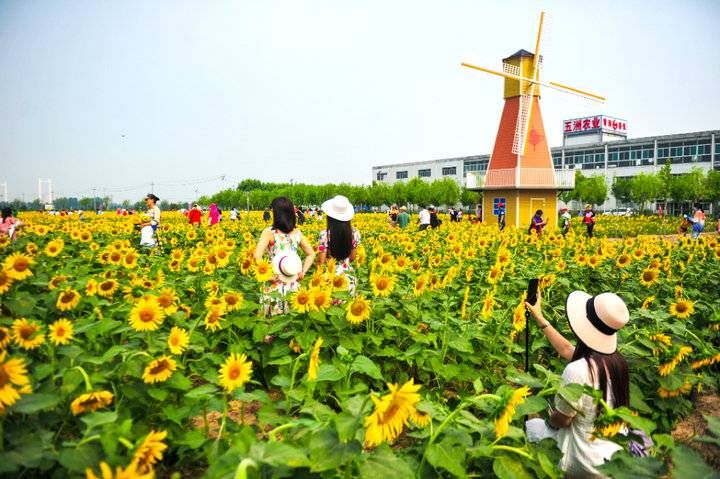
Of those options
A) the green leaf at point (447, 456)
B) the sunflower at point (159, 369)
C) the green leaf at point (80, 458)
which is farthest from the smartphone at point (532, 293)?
the green leaf at point (80, 458)

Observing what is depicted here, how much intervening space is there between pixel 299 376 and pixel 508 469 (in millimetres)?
1423

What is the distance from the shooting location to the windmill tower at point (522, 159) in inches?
872

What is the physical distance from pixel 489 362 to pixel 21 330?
112 inches

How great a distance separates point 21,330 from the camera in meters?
1.91

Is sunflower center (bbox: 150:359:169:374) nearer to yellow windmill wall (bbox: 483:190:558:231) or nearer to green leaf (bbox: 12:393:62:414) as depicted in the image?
green leaf (bbox: 12:393:62:414)

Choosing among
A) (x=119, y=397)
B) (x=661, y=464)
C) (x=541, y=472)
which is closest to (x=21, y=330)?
(x=119, y=397)

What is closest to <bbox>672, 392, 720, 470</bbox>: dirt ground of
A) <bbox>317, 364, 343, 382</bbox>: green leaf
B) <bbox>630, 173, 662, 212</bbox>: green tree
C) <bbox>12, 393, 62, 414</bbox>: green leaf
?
<bbox>317, 364, 343, 382</bbox>: green leaf

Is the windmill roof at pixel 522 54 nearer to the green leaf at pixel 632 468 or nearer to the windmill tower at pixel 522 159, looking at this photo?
the windmill tower at pixel 522 159

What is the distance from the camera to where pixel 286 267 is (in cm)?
398

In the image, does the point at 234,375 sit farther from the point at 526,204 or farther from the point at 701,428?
the point at 526,204

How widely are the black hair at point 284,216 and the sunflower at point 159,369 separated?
2.15 m

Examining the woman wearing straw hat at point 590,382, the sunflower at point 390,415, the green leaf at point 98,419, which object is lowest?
the woman wearing straw hat at point 590,382

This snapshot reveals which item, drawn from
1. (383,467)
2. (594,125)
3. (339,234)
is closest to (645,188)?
(594,125)

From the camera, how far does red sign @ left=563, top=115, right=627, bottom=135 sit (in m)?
A: 73.2
